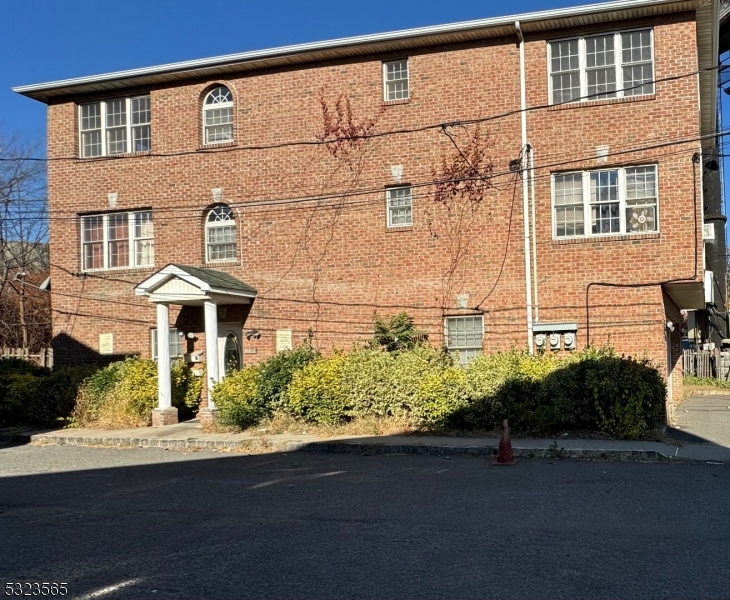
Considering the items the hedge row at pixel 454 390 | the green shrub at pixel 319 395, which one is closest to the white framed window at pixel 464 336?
the hedge row at pixel 454 390

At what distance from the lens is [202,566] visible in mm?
6379

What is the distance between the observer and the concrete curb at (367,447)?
12219mm

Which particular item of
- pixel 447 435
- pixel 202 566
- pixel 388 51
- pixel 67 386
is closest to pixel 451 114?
pixel 388 51

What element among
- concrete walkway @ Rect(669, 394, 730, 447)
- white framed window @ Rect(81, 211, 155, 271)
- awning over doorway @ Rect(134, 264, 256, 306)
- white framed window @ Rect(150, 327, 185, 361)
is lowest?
concrete walkway @ Rect(669, 394, 730, 447)

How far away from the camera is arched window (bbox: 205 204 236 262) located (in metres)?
19.4

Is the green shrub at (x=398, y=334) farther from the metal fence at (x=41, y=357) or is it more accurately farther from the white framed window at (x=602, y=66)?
the metal fence at (x=41, y=357)

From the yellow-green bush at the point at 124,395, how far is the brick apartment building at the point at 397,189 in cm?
87

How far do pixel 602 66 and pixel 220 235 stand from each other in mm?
9840

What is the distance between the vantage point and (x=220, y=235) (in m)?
19.5

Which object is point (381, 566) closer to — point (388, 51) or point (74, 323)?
point (388, 51)

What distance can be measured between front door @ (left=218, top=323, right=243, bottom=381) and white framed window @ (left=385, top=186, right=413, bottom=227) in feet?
15.2

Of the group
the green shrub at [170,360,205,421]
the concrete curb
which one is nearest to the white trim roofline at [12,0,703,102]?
the green shrub at [170,360,205,421]

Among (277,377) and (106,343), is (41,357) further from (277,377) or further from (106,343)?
(277,377)

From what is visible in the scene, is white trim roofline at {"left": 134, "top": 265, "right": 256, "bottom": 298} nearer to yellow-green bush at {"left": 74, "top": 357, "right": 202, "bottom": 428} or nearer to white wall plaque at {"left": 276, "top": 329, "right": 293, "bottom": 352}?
white wall plaque at {"left": 276, "top": 329, "right": 293, "bottom": 352}
